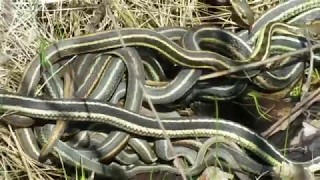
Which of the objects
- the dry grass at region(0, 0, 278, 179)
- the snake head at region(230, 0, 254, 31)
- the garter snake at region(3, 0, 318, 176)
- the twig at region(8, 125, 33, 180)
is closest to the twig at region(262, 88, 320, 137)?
the snake head at region(230, 0, 254, 31)

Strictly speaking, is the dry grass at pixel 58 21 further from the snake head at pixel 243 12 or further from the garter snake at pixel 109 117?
the garter snake at pixel 109 117

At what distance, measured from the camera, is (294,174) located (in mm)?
2842

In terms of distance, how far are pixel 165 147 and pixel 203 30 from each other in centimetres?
77

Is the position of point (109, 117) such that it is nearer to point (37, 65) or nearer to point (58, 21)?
point (37, 65)

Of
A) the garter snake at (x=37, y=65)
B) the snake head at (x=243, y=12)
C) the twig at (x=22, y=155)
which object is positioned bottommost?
the twig at (x=22, y=155)

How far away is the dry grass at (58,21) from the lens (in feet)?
13.0

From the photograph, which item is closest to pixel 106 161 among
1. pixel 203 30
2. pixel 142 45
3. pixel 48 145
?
pixel 48 145

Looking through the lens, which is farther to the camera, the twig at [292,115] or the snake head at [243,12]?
the snake head at [243,12]

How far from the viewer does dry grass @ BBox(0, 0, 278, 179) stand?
13.0 ft

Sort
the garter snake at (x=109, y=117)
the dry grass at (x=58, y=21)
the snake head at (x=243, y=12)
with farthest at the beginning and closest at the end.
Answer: the snake head at (x=243, y=12) < the dry grass at (x=58, y=21) < the garter snake at (x=109, y=117)

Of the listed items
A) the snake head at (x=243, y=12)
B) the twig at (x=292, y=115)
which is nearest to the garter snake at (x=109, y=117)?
the twig at (x=292, y=115)

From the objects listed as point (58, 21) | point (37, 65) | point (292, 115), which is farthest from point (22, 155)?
point (292, 115)

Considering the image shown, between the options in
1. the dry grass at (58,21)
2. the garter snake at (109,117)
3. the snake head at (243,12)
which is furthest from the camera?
the snake head at (243,12)

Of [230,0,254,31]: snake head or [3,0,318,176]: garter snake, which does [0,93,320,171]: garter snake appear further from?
[230,0,254,31]: snake head
